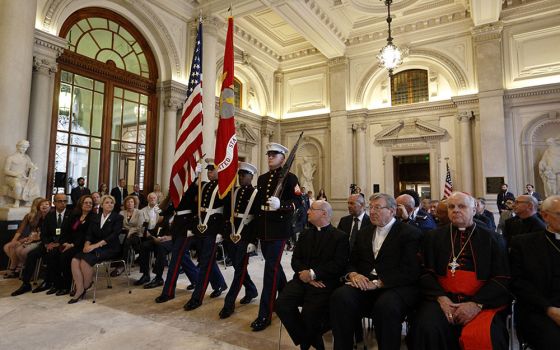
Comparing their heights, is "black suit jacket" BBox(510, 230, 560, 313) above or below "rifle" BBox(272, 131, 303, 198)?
below

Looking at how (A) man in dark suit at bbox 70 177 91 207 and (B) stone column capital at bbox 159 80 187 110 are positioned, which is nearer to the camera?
(A) man in dark suit at bbox 70 177 91 207

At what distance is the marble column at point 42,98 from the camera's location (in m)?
7.40

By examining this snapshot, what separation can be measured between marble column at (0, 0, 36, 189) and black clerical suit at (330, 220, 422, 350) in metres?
6.84

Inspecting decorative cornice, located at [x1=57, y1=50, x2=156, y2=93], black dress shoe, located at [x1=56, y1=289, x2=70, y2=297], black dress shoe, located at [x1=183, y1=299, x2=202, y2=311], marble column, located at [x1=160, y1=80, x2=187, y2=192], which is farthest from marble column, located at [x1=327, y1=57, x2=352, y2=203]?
black dress shoe, located at [x1=56, y1=289, x2=70, y2=297]

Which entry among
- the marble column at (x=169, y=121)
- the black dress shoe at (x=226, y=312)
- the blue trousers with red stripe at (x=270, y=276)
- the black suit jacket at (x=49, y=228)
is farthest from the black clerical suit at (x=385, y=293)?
the marble column at (x=169, y=121)

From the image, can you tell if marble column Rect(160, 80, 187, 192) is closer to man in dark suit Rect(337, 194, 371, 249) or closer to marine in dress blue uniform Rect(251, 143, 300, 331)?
marine in dress blue uniform Rect(251, 143, 300, 331)

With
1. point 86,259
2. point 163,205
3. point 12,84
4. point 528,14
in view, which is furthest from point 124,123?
point 528,14

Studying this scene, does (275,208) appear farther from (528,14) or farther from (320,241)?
(528,14)

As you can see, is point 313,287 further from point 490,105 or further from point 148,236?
point 490,105

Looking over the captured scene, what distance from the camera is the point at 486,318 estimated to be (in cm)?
225

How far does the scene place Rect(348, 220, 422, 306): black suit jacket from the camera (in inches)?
104

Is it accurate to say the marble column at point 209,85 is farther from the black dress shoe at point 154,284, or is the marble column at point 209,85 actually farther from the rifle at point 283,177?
the rifle at point 283,177

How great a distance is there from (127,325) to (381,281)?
254 cm

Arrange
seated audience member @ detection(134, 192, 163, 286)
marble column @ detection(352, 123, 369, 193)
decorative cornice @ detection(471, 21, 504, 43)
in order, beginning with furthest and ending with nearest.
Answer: marble column @ detection(352, 123, 369, 193) < decorative cornice @ detection(471, 21, 504, 43) < seated audience member @ detection(134, 192, 163, 286)
